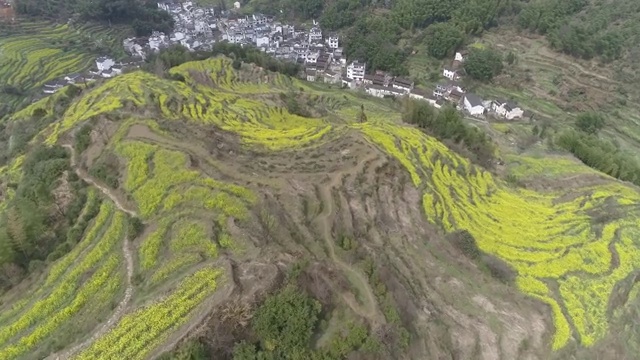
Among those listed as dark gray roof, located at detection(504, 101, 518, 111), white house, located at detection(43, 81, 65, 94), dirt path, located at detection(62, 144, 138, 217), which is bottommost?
white house, located at detection(43, 81, 65, 94)

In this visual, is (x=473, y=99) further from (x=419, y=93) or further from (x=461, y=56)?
(x=461, y=56)

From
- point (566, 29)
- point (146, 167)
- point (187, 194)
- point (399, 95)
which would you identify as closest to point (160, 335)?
point (187, 194)

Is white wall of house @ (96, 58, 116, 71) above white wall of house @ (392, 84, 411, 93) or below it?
below

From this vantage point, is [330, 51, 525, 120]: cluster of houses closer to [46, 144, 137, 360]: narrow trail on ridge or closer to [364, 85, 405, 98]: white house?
[364, 85, 405, 98]: white house

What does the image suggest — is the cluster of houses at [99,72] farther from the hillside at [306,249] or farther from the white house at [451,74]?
the white house at [451,74]

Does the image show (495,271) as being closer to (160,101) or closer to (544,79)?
(160,101)

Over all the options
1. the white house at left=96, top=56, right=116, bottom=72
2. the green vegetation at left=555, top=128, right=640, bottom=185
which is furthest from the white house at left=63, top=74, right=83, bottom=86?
the green vegetation at left=555, top=128, right=640, bottom=185

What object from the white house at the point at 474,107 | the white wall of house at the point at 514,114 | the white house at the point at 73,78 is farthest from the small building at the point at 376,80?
the white house at the point at 73,78
